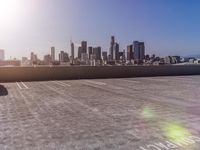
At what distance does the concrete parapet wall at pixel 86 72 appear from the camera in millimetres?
27812

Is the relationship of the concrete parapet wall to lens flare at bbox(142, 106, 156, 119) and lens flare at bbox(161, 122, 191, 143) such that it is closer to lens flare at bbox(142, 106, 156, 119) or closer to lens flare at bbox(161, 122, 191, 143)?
lens flare at bbox(142, 106, 156, 119)

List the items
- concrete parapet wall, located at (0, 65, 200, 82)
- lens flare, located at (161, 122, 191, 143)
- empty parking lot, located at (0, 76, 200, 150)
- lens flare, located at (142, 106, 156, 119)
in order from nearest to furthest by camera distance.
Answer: empty parking lot, located at (0, 76, 200, 150) → lens flare, located at (161, 122, 191, 143) → lens flare, located at (142, 106, 156, 119) → concrete parapet wall, located at (0, 65, 200, 82)

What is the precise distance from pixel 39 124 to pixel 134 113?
323 centimetres

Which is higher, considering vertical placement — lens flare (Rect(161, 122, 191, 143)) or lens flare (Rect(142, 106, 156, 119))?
lens flare (Rect(142, 106, 156, 119))

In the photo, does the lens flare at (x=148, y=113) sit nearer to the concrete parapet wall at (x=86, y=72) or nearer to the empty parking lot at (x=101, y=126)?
the empty parking lot at (x=101, y=126)

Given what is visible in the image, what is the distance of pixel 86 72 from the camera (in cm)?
3064

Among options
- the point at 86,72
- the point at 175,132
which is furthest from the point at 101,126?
the point at 86,72

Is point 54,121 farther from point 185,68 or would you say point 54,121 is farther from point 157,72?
point 185,68

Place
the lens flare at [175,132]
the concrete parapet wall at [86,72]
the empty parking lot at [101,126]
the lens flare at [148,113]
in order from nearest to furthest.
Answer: the empty parking lot at [101,126] → the lens flare at [175,132] → the lens flare at [148,113] → the concrete parapet wall at [86,72]

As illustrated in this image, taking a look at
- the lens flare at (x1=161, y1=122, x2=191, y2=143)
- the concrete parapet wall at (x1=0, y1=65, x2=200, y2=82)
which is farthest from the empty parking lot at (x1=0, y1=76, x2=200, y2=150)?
the concrete parapet wall at (x1=0, y1=65, x2=200, y2=82)

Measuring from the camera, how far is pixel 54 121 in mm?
8461

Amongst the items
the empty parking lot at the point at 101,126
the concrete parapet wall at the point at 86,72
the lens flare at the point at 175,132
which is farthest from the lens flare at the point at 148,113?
the concrete parapet wall at the point at 86,72

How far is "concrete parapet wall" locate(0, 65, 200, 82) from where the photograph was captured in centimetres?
2781

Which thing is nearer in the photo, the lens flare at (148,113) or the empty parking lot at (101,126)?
the empty parking lot at (101,126)
